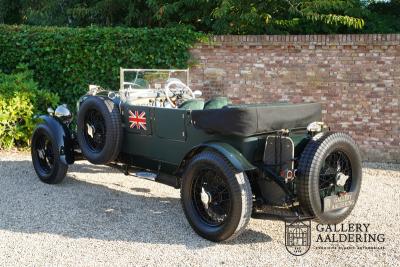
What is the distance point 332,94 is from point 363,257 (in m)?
4.79

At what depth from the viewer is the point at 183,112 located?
16.0ft

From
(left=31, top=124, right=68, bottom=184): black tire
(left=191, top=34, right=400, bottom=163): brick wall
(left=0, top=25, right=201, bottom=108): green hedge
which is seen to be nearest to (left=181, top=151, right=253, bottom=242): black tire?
(left=31, top=124, right=68, bottom=184): black tire

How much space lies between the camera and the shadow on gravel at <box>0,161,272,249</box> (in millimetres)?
4586

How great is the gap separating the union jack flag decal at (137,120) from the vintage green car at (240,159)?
0.01 meters

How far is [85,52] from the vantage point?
365 inches

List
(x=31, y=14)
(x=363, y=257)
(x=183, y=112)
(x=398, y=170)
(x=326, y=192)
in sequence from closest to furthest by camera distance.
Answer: (x=363, y=257) < (x=326, y=192) < (x=183, y=112) < (x=398, y=170) < (x=31, y=14)

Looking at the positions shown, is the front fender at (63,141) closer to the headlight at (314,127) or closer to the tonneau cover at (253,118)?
the tonneau cover at (253,118)

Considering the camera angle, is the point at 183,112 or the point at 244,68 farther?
the point at 244,68

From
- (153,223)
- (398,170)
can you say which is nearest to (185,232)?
(153,223)

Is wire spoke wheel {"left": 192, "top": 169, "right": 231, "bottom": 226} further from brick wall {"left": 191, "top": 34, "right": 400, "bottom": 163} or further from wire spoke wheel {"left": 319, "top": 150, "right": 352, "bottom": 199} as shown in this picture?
brick wall {"left": 191, "top": 34, "right": 400, "bottom": 163}

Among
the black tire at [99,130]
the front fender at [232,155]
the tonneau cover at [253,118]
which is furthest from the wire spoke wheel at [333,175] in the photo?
the black tire at [99,130]

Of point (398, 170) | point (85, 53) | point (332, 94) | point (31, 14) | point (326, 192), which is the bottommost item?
point (398, 170)

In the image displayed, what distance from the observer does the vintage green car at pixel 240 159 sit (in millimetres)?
4191

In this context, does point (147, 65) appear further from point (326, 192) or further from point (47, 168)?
point (326, 192)
